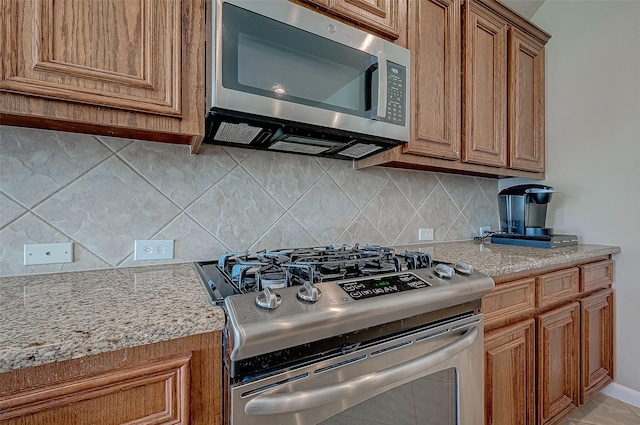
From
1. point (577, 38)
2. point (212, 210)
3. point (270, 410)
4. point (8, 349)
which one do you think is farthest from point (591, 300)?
point (8, 349)

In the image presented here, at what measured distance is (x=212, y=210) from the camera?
129 centimetres

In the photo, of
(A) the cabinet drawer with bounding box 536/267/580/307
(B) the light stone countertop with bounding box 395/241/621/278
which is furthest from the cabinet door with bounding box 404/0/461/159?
(A) the cabinet drawer with bounding box 536/267/580/307

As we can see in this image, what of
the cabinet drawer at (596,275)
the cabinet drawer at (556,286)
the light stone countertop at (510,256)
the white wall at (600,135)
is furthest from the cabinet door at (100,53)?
the white wall at (600,135)

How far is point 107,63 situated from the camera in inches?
32.8

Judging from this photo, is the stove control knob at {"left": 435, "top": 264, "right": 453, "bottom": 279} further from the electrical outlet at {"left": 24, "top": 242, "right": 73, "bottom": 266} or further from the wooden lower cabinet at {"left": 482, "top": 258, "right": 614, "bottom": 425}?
the electrical outlet at {"left": 24, "top": 242, "right": 73, "bottom": 266}

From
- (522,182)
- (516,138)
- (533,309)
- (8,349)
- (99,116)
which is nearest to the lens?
(8,349)

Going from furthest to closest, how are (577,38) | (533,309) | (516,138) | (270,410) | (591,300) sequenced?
(577,38)
(516,138)
(591,300)
(533,309)
(270,410)

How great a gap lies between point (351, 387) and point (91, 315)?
591 millimetres

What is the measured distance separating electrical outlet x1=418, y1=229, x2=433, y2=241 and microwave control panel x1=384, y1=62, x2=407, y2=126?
0.81m

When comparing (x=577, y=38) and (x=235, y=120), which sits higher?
(x=577, y=38)

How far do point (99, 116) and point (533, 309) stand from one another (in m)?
1.76

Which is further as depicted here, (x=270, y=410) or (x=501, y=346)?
(x=501, y=346)

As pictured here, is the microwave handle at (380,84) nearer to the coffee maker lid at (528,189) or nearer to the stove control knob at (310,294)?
the stove control knob at (310,294)

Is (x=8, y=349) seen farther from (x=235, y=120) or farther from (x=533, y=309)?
(x=533, y=309)
